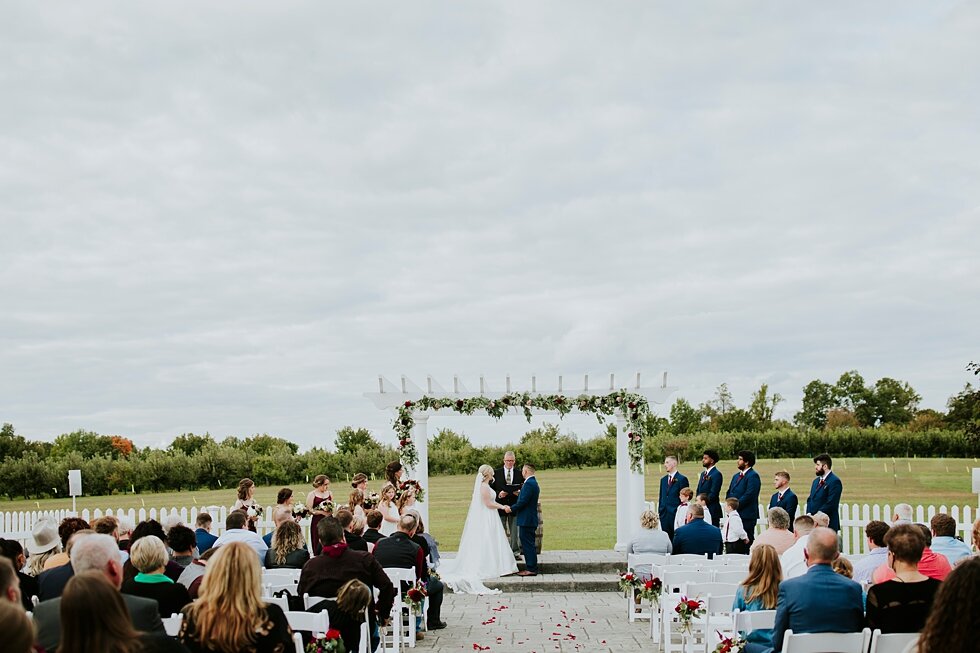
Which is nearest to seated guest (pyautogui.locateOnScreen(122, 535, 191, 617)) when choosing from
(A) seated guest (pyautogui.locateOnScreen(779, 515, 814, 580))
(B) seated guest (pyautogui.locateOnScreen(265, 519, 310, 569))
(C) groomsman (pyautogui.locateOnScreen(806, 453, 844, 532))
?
(B) seated guest (pyautogui.locateOnScreen(265, 519, 310, 569))

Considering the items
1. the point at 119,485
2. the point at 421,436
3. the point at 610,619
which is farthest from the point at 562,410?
the point at 119,485

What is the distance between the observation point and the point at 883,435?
1740 inches

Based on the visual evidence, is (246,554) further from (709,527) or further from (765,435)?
(765,435)

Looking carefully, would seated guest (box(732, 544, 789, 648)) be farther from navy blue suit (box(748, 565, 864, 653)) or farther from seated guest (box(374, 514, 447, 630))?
seated guest (box(374, 514, 447, 630))

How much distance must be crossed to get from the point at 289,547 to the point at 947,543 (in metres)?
5.72

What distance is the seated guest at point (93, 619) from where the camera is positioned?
3424 millimetres

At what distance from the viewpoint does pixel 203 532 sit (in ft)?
31.5

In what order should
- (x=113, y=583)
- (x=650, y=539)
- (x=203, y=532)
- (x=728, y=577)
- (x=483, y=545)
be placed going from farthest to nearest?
(x=483, y=545), (x=650, y=539), (x=203, y=532), (x=728, y=577), (x=113, y=583)

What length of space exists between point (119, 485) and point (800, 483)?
2730 cm

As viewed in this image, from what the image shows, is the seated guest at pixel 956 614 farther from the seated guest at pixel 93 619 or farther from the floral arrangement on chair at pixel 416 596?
the floral arrangement on chair at pixel 416 596

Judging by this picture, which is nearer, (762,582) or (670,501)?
(762,582)

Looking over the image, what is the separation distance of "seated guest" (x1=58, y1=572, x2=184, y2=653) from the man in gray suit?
899 mm

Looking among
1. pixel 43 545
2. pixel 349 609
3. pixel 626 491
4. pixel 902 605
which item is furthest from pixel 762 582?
pixel 626 491

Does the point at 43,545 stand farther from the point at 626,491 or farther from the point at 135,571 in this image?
the point at 626,491
